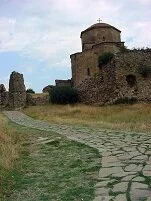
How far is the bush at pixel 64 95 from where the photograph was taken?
102 feet

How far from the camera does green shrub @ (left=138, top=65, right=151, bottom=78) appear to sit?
2773 cm

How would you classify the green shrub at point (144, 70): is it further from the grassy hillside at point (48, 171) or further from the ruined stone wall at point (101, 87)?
the grassy hillside at point (48, 171)

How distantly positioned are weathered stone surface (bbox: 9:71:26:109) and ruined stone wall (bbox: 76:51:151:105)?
6.29 m

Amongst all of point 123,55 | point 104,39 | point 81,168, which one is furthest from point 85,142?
point 104,39

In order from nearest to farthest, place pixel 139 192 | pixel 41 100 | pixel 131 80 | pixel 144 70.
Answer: pixel 139 192, pixel 144 70, pixel 131 80, pixel 41 100

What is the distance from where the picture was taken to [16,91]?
3108cm

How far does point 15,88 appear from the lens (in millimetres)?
31125

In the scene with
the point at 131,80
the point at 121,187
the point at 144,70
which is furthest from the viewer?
the point at 131,80

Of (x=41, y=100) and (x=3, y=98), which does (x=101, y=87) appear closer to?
(x=41, y=100)

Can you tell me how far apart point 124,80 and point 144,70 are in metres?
1.69

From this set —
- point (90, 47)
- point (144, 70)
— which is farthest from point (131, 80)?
point (90, 47)

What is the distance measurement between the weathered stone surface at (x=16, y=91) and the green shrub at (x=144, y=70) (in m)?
9.96

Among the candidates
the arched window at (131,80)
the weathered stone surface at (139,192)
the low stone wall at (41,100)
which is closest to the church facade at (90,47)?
the low stone wall at (41,100)

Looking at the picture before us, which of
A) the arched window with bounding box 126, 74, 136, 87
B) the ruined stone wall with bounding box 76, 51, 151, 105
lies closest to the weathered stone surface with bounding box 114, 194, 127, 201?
the ruined stone wall with bounding box 76, 51, 151, 105
